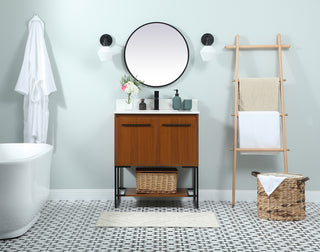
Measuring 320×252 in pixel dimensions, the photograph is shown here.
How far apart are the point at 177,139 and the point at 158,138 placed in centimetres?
17

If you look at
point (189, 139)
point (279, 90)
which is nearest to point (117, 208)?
point (189, 139)

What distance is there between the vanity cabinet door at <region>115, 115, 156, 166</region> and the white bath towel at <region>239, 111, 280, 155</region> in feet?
2.73

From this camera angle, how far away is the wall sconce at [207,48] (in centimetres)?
329

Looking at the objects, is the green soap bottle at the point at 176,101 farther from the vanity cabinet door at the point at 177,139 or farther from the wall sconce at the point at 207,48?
the wall sconce at the point at 207,48

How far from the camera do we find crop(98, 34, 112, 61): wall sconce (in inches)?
130

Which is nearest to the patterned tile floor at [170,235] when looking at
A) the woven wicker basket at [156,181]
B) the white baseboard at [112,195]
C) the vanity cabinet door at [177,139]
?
the woven wicker basket at [156,181]

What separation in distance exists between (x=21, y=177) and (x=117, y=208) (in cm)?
114

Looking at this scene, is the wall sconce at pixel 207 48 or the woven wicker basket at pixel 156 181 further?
the wall sconce at pixel 207 48

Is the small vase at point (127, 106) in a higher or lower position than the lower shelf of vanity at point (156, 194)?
higher

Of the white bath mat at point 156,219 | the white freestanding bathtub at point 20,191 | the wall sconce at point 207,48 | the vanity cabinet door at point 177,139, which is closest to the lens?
the white freestanding bathtub at point 20,191

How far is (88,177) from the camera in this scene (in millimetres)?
3514

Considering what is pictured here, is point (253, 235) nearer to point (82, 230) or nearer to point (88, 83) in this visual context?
point (82, 230)

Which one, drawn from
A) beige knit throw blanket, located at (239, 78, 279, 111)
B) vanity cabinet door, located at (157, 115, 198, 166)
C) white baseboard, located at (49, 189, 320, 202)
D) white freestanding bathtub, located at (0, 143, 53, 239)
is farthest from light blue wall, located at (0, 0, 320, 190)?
white freestanding bathtub, located at (0, 143, 53, 239)

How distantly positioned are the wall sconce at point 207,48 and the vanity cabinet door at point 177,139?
0.65m
